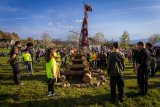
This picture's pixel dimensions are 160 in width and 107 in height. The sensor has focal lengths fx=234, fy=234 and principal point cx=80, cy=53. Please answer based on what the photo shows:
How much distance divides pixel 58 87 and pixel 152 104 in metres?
4.65

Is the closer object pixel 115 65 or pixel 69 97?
pixel 115 65

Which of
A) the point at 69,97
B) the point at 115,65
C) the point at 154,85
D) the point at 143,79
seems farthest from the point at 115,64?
the point at 154,85

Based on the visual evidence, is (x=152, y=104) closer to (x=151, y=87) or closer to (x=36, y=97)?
(x=151, y=87)

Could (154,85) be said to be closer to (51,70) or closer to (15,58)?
(51,70)

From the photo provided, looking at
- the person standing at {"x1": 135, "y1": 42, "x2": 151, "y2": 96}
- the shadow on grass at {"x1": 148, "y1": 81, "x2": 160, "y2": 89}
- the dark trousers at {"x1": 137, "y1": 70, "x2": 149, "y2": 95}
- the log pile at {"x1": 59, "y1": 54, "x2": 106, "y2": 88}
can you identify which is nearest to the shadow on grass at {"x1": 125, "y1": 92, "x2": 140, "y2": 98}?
the dark trousers at {"x1": 137, "y1": 70, "x2": 149, "y2": 95}

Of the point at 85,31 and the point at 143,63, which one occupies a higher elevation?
the point at 85,31

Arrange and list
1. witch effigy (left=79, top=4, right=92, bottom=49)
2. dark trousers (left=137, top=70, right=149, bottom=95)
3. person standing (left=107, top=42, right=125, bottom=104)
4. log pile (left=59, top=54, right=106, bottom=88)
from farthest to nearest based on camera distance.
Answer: witch effigy (left=79, top=4, right=92, bottom=49) → log pile (left=59, top=54, right=106, bottom=88) → dark trousers (left=137, top=70, right=149, bottom=95) → person standing (left=107, top=42, right=125, bottom=104)

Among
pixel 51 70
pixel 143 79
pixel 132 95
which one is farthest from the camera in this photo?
pixel 132 95

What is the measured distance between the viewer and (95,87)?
478 inches

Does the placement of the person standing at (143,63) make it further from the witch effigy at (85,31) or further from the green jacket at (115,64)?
the witch effigy at (85,31)

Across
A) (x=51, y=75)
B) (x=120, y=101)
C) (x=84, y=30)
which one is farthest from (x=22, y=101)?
(x=84, y=30)

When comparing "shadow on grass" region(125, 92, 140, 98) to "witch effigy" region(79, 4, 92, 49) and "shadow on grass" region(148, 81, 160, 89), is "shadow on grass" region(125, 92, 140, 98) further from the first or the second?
"witch effigy" region(79, 4, 92, 49)

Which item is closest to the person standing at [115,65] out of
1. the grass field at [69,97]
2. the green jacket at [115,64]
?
the green jacket at [115,64]

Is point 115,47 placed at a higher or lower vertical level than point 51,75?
higher
